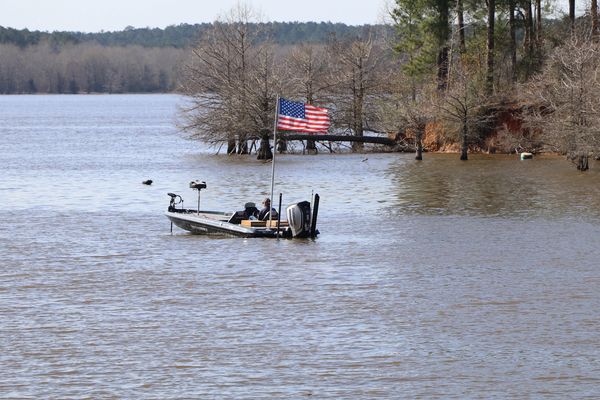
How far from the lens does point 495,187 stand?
50125 millimetres

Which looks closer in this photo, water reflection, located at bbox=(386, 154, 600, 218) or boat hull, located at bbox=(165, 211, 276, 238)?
boat hull, located at bbox=(165, 211, 276, 238)

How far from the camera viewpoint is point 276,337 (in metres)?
22.3

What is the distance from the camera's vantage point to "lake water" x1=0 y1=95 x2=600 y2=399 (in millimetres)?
19656

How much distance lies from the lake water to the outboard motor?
22.8 inches

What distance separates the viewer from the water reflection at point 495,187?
1668 inches

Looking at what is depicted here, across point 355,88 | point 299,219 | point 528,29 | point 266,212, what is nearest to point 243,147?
point 355,88

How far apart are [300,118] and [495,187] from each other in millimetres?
16808

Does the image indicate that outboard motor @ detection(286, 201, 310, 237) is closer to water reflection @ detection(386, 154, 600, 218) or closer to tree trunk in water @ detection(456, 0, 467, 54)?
water reflection @ detection(386, 154, 600, 218)

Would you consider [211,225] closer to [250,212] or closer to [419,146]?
[250,212]

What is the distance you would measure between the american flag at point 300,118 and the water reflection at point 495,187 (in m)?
7.63

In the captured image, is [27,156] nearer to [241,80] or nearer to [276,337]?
[241,80]

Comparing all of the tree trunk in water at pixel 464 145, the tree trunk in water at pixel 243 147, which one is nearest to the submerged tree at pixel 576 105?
the tree trunk in water at pixel 464 145

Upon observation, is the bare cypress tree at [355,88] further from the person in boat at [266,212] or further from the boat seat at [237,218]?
the person in boat at [266,212]

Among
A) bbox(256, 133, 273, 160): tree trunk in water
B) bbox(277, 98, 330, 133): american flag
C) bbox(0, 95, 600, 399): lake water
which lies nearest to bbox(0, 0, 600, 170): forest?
bbox(256, 133, 273, 160): tree trunk in water
